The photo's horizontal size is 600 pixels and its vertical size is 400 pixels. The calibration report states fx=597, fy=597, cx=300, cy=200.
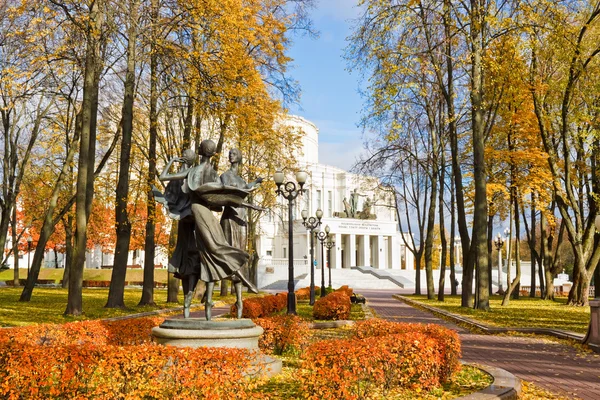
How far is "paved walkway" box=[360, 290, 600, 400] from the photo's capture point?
7867 millimetres

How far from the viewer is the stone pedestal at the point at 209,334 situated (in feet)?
24.0

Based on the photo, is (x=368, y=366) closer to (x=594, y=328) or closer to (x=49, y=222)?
(x=594, y=328)

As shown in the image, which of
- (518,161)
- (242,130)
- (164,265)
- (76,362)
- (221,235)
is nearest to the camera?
(76,362)

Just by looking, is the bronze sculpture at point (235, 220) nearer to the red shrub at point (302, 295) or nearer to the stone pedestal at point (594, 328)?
the stone pedestal at point (594, 328)

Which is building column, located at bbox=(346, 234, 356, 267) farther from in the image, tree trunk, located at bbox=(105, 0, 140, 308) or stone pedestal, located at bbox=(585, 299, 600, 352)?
stone pedestal, located at bbox=(585, 299, 600, 352)

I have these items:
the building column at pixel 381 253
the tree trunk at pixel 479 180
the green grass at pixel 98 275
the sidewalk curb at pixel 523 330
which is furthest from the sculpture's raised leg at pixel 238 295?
the building column at pixel 381 253

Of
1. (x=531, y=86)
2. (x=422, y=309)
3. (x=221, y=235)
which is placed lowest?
(x=422, y=309)

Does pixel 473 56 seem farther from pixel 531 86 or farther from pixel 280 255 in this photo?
pixel 280 255

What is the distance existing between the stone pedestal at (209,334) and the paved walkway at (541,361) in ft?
12.6

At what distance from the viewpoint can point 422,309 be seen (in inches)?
947

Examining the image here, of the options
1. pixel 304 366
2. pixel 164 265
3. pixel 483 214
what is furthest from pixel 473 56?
pixel 164 265

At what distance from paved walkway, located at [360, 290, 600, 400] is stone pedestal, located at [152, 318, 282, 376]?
12.6 feet

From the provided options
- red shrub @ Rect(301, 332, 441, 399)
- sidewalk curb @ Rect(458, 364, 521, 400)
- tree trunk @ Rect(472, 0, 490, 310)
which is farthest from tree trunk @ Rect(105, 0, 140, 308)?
sidewalk curb @ Rect(458, 364, 521, 400)

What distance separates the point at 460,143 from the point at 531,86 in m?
11.3
